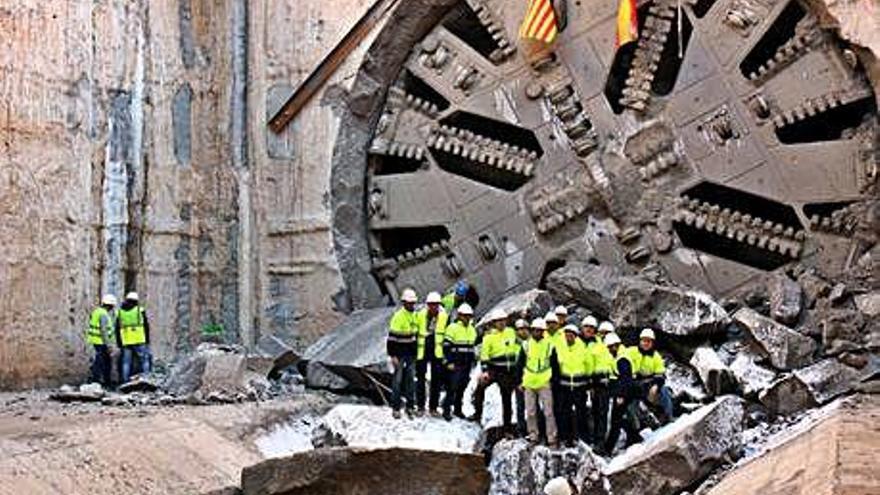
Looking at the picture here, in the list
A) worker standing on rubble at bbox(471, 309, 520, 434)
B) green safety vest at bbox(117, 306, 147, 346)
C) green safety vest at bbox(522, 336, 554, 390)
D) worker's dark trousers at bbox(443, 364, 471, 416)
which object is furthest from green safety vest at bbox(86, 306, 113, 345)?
green safety vest at bbox(522, 336, 554, 390)

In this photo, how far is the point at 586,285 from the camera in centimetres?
1098

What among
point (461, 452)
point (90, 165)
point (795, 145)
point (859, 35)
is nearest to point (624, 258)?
point (795, 145)

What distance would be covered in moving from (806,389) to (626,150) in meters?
3.30

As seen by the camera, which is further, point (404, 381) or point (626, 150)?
point (626, 150)

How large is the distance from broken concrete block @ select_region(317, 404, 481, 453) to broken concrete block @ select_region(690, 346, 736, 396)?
5.99 ft

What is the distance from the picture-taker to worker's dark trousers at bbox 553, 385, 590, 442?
8.72m

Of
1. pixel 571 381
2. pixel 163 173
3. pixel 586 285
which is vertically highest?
pixel 163 173

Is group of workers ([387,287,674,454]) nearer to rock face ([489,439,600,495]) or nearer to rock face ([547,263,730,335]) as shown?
rock face ([489,439,600,495])

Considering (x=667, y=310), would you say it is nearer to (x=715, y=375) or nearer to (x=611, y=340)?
(x=715, y=375)

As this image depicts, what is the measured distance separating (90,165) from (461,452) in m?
5.35

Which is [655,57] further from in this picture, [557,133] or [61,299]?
[61,299]

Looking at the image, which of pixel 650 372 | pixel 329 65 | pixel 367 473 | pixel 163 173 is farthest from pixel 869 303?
pixel 163 173

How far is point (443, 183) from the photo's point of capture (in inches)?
488

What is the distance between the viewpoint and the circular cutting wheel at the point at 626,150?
428 inches
